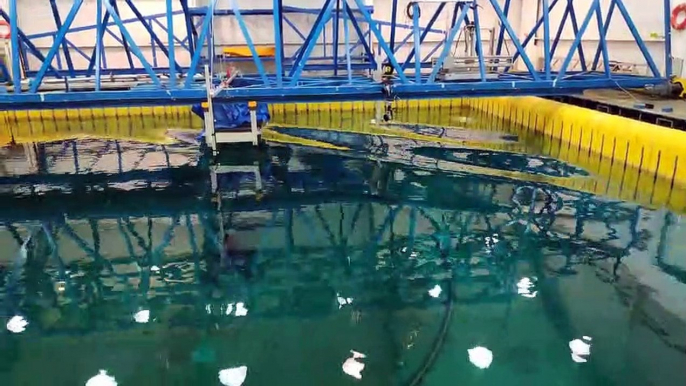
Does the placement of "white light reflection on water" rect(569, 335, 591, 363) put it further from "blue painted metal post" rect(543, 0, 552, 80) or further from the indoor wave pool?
"blue painted metal post" rect(543, 0, 552, 80)

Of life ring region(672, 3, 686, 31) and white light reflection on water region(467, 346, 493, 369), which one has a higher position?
life ring region(672, 3, 686, 31)

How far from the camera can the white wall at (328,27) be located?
10.6 meters

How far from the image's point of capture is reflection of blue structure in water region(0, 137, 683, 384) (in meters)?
3.99

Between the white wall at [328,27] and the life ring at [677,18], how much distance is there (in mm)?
440

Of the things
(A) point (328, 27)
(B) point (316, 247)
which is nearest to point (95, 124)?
(A) point (328, 27)

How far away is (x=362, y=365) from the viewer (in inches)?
131

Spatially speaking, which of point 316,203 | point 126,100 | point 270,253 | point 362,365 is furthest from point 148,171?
point 362,365

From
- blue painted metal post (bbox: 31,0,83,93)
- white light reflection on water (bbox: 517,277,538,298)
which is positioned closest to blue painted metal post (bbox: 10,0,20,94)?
blue painted metal post (bbox: 31,0,83,93)

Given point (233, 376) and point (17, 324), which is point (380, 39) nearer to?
point (233, 376)

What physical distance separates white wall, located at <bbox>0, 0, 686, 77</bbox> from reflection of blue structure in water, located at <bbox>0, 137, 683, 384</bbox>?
5819mm

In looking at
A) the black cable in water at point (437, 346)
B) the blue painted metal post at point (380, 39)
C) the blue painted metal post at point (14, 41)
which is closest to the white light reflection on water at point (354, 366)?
the black cable in water at point (437, 346)

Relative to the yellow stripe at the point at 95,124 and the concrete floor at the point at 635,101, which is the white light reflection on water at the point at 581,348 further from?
the yellow stripe at the point at 95,124

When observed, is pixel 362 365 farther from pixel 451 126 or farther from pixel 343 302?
pixel 451 126

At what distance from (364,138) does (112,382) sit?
7.03 meters
